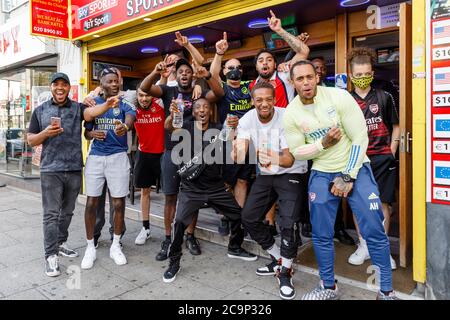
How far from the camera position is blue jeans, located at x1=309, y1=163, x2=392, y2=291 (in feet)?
9.30

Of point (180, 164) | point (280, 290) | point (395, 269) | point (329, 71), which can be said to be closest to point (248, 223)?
point (280, 290)

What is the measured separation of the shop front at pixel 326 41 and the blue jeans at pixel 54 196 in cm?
266

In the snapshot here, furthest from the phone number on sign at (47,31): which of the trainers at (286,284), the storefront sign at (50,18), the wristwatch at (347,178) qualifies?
the wristwatch at (347,178)

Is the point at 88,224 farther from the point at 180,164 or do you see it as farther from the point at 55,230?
the point at 180,164

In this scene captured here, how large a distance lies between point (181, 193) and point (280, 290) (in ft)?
4.59

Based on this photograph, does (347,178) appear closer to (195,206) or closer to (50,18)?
(195,206)

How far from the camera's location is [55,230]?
153 inches

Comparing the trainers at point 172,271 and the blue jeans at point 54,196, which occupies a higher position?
the blue jeans at point 54,196

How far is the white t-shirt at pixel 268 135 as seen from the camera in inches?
137

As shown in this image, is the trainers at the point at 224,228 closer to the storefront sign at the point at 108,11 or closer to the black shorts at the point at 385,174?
the black shorts at the point at 385,174

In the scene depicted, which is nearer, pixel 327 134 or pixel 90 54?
pixel 327 134

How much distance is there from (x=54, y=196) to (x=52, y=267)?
2.43 feet

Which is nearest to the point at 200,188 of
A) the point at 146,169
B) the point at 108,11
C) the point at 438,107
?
the point at 146,169
